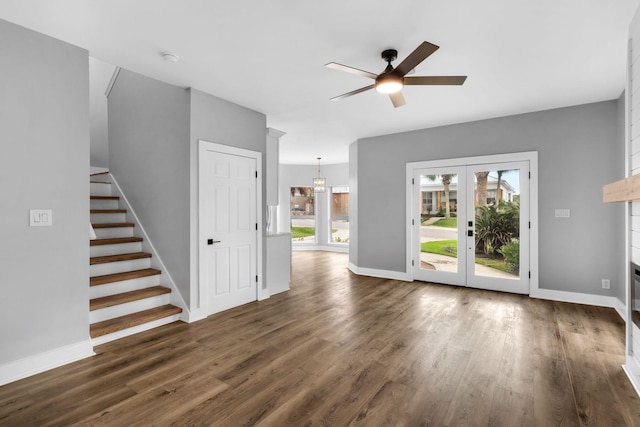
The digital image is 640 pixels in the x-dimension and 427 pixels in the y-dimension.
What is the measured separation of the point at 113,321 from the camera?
322 cm

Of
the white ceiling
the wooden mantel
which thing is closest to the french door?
the white ceiling

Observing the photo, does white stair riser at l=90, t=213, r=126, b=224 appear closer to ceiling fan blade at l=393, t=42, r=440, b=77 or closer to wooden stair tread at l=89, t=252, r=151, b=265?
wooden stair tread at l=89, t=252, r=151, b=265

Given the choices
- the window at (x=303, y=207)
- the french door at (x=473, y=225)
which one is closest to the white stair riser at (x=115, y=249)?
the french door at (x=473, y=225)

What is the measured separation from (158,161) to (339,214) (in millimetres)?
6581

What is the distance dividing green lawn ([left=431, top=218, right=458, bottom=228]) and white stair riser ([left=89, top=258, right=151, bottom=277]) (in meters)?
4.63

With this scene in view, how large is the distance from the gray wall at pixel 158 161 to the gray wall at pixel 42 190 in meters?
1.01

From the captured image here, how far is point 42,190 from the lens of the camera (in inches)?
103

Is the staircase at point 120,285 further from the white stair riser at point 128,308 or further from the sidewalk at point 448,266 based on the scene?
the sidewalk at point 448,266

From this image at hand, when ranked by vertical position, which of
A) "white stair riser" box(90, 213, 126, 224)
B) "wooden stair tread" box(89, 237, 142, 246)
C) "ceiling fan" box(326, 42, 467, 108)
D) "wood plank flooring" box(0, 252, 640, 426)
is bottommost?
"wood plank flooring" box(0, 252, 640, 426)

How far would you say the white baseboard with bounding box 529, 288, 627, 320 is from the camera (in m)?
4.12

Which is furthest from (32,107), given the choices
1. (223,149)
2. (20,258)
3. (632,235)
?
(632,235)

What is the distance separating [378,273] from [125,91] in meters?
5.40

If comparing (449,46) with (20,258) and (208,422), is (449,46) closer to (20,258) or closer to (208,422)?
(208,422)

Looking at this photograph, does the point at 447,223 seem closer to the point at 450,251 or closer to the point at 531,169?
the point at 450,251
